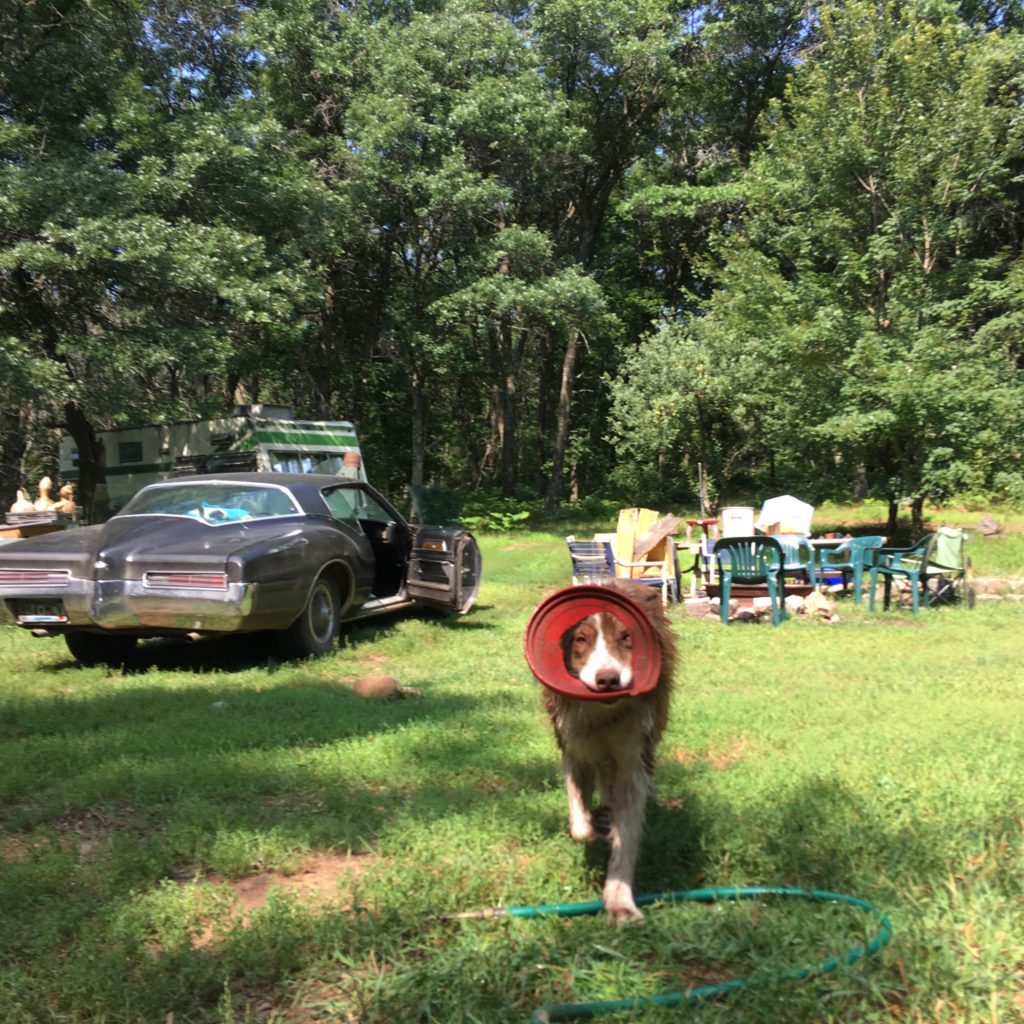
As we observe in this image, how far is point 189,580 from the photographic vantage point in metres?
6.71

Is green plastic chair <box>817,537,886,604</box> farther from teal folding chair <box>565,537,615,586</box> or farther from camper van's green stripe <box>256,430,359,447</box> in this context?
camper van's green stripe <box>256,430,359,447</box>

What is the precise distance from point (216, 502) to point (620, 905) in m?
5.91

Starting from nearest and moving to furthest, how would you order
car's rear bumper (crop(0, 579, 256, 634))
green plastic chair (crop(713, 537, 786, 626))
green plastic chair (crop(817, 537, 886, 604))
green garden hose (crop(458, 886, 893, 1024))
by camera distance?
green garden hose (crop(458, 886, 893, 1024)) < car's rear bumper (crop(0, 579, 256, 634)) < green plastic chair (crop(713, 537, 786, 626)) < green plastic chair (crop(817, 537, 886, 604))

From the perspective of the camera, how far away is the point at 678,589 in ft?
40.7

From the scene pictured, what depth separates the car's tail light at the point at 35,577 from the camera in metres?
6.90

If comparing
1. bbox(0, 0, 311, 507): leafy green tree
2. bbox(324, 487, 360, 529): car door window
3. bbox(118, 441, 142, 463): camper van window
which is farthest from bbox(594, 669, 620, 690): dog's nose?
bbox(118, 441, 142, 463): camper van window

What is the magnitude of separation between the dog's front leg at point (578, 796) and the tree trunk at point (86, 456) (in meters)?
15.8

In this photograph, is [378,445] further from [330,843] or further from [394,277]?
[330,843]

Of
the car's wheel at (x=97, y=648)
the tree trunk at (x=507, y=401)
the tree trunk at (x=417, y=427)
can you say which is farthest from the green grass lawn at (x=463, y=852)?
the tree trunk at (x=507, y=401)

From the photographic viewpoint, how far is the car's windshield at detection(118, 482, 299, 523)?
7820mm

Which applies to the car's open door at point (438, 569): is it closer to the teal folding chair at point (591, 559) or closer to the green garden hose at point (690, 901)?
the teal folding chair at point (591, 559)

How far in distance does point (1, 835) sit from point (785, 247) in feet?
59.6

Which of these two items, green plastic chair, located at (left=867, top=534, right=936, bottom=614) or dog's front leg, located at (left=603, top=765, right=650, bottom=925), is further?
green plastic chair, located at (left=867, top=534, right=936, bottom=614)

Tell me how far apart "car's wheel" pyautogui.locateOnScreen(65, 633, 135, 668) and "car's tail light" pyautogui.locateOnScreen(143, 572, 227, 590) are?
113 cm
